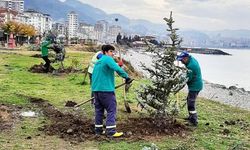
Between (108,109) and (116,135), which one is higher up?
(108,109)

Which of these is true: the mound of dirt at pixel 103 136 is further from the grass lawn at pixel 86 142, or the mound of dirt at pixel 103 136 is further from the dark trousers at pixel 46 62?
the dark trousers at pixel 46 62

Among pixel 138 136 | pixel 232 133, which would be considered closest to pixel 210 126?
pixel 232 133

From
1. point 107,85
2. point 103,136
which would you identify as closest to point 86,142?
point 103,136

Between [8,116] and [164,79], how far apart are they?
450 cm

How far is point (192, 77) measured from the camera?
43.8 ft

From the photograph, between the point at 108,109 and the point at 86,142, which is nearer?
the point at 86,142

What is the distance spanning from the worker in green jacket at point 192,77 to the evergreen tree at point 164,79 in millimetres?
467

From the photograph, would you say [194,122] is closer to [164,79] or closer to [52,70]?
[164,79]

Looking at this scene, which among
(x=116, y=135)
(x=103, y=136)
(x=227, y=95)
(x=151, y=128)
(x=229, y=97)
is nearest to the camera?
(x=116, y=135)

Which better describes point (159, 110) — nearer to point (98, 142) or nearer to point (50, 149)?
point (98, 142)

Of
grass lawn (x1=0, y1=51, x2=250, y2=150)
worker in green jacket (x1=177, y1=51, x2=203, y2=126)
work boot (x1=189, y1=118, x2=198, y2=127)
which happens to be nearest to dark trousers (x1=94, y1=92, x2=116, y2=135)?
grass lawn (x1=0, y1=51, x2=250, y2=150)

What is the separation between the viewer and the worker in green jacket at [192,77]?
13.2 meters

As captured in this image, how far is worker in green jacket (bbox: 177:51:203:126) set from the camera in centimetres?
1316

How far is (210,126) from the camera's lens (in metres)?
13.5
